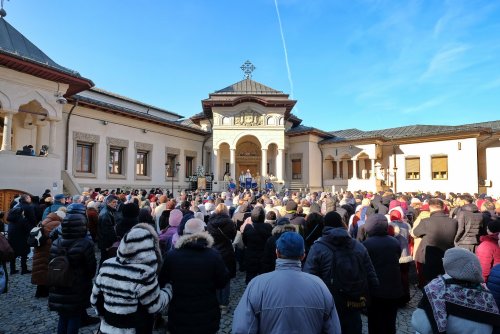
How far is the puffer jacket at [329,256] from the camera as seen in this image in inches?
119

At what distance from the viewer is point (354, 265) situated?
3027 mm

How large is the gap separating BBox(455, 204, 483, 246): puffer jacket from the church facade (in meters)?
15.1

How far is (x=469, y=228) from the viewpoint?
5.24 metres

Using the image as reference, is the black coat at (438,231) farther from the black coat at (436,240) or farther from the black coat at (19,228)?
the black coat at (19,228)

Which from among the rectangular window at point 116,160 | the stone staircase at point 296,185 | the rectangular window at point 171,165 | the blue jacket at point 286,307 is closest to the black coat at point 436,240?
the blue jacket at point 286,307

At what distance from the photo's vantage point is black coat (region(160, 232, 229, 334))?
2846 millimetres

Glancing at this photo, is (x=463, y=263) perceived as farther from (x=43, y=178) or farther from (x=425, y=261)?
(x=43, y=178)

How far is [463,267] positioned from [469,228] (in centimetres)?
399

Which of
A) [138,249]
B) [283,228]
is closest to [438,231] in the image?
[283,228]

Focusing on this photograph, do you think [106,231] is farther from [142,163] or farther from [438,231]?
[142,163]

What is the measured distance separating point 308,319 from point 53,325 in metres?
4.43

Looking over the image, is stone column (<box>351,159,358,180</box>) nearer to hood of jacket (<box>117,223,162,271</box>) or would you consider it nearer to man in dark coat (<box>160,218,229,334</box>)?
man in dark coat (<box>160,218,229,334</box>)

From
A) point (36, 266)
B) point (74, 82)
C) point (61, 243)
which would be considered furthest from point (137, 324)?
point (74, 82)

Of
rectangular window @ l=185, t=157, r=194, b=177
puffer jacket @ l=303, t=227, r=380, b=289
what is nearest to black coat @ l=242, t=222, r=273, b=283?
puffer jacket @ l=303, t=227, r=380, b=289
